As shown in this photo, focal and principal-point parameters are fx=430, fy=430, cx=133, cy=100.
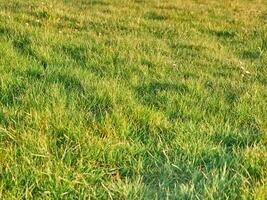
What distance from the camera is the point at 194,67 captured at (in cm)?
706

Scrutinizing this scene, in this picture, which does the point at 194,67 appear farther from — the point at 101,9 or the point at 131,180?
the point at 101,9

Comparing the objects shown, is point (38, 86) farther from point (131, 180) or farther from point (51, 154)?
point (131, 180)

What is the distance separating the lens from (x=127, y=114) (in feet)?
15.4

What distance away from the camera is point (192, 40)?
30.1 feet

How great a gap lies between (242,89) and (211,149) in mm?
2215

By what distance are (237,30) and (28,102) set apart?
7176 millimetres

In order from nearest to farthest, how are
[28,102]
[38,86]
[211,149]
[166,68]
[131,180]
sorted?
[131,180], [211,149], [28,102], [38,86], [166,68]

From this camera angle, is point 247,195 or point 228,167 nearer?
point 247,195

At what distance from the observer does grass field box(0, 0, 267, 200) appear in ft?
11.2

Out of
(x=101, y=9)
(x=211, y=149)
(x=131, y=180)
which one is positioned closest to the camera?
(x=131, y=180)

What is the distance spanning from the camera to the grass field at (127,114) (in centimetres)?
341

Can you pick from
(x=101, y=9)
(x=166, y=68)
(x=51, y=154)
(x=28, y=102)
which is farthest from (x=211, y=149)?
(x=101, y=9)

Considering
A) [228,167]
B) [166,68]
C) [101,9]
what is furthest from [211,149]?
[101,9]

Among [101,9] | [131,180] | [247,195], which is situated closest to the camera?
[247,195]
